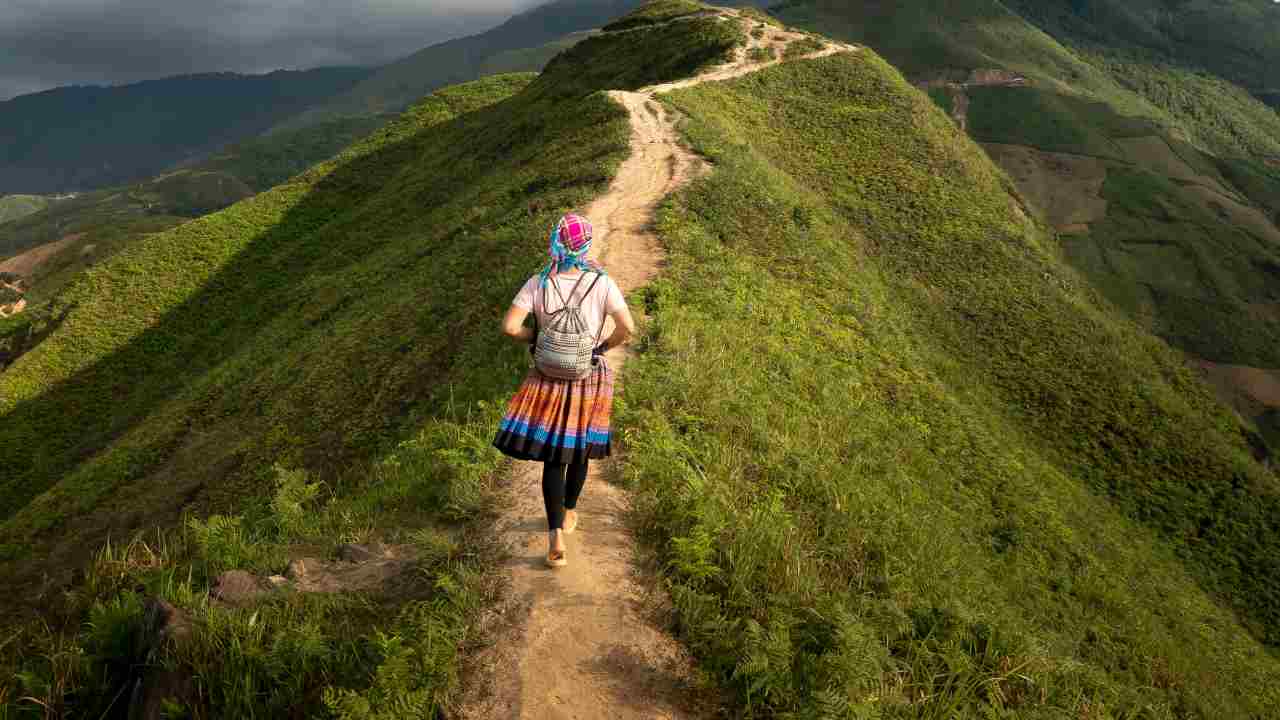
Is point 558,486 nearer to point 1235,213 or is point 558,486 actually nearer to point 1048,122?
point 1235,213

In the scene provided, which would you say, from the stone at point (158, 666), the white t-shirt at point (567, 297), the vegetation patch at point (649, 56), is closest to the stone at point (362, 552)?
the stone at point (158, 666)

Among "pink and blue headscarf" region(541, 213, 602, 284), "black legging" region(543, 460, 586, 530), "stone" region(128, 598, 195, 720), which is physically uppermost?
"pink and blue headscarf" region(541, 213, 602, 284)

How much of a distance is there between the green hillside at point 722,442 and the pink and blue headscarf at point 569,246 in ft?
9.03

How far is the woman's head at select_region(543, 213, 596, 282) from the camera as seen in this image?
532cm

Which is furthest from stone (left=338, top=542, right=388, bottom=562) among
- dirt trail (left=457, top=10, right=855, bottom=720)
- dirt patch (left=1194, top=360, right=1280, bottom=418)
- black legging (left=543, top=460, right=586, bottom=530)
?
dirt patch (left=1194, top=360, right=1280, bottom=418)

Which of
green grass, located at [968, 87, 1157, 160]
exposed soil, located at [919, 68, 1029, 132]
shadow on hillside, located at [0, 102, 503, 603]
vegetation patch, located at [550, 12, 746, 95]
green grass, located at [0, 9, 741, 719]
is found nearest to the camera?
green grass, located at [0, 9, 741, 719]

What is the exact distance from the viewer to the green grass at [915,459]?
5480mm

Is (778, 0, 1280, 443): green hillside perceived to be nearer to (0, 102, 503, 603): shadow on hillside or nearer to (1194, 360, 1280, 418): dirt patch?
(1194, 360, 1280, 418): dirt patch

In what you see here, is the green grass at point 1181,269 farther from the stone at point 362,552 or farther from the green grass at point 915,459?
the stone at point 362,552

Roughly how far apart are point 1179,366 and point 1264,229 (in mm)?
83017

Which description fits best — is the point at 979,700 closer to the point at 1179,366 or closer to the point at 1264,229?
the point at 1179,366

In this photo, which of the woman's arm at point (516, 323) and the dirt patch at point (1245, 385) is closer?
the woman's arm at point (516, 323)

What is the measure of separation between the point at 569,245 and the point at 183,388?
1190 inches

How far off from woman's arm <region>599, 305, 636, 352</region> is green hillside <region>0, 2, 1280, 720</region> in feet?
6.44
